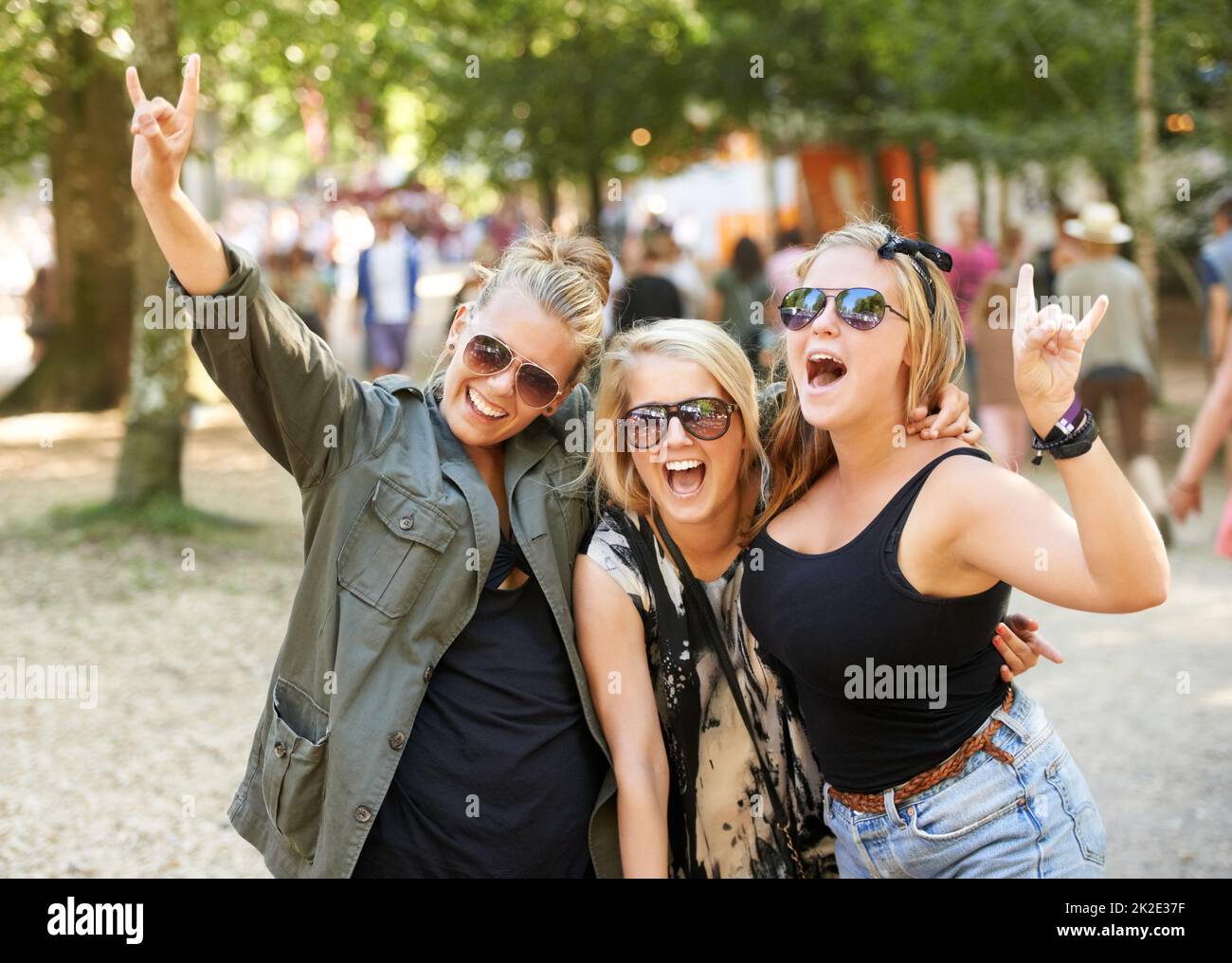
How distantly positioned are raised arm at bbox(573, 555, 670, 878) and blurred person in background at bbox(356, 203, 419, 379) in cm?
1192

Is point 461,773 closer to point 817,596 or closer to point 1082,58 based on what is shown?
point 817,596

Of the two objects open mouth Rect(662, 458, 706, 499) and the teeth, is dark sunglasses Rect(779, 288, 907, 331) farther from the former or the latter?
the teeth

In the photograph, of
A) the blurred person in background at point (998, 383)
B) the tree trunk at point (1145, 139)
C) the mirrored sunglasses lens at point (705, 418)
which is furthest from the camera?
the tree trunk at point (1145, 139)

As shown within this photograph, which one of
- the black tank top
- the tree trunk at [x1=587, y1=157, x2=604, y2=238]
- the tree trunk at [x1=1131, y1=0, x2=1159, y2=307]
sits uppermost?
the tree trunk at [x1=587, y1=157, x2=604, y2=238]

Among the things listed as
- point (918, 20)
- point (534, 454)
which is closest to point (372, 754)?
point (534, 454)

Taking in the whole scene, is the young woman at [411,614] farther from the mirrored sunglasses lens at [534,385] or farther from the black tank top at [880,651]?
the black tank top at [880,651]

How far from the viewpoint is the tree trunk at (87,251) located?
13.4 metres

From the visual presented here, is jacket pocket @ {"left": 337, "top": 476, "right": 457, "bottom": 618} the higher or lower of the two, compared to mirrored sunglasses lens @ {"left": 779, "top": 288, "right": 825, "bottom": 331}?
lower

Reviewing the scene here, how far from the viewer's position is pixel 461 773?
257cm

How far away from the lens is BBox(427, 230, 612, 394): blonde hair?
2.77 meters

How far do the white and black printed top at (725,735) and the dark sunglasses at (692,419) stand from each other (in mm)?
192

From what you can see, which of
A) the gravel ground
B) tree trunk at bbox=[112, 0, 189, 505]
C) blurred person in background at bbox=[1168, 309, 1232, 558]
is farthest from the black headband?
tree trunk at bbox=[112, 0, 189, 505]

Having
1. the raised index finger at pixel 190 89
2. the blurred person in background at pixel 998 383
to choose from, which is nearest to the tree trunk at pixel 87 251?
the blurred person in background at pixel 998 383

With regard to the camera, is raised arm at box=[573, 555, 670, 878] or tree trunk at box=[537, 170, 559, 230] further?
tree trunk at box=[537, 170, 559, 230]
